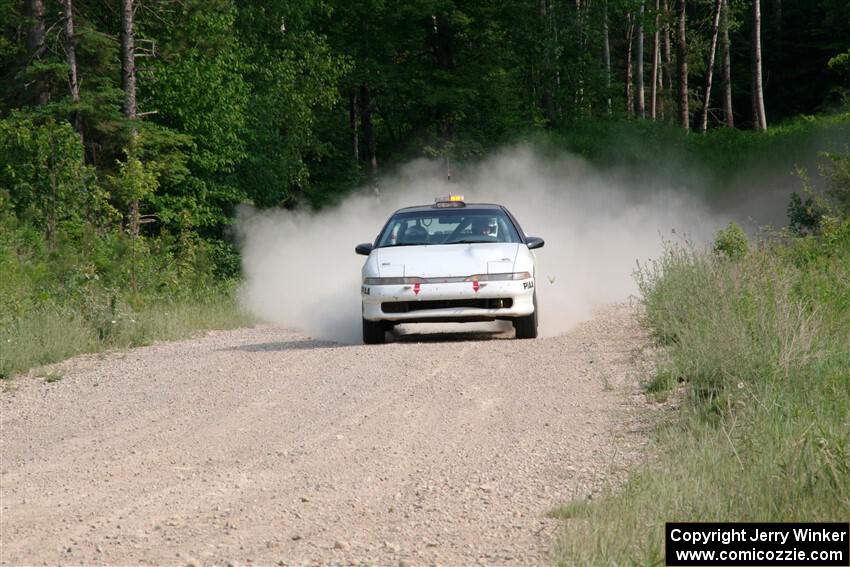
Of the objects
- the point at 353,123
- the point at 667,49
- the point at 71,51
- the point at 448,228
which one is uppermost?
the point at 667,49

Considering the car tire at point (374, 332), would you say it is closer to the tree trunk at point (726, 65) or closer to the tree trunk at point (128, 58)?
the tree trunk at point (128, 58)

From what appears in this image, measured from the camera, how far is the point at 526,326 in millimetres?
15805

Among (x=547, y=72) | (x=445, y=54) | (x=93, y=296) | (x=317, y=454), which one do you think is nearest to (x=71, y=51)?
(x=93, y=296)

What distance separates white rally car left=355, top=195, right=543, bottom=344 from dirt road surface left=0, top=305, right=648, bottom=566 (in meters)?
0.59

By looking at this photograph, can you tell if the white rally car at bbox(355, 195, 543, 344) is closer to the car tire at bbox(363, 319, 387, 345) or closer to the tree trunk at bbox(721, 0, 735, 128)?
the car tire at bbox(363, 319, 387, 345)

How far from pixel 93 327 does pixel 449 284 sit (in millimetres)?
5447

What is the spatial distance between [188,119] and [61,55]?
376 centimetres

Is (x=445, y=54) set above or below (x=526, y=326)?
above

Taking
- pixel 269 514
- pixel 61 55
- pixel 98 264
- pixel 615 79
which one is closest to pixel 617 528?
pixel 269 514

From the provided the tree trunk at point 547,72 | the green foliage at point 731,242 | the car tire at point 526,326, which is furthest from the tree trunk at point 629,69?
the car tire at point 526,326

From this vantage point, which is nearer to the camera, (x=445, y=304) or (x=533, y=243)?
(x=445, y=304)

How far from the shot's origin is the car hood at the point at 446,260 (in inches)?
605

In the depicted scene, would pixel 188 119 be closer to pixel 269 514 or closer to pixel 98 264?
pixel 98 264

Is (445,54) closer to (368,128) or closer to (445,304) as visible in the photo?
(368,128)
